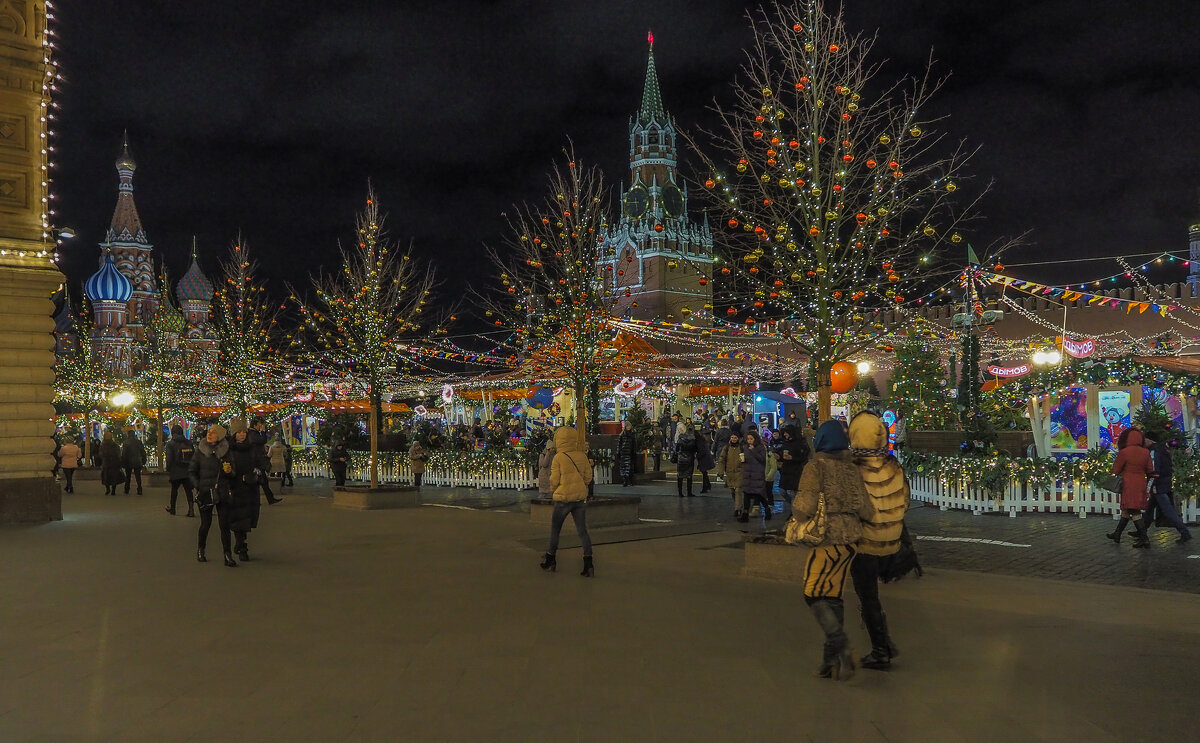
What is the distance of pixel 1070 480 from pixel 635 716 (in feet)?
41.1

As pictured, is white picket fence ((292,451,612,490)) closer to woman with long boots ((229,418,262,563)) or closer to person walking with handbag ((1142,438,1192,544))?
woman with long boots ((229,418,262,563))

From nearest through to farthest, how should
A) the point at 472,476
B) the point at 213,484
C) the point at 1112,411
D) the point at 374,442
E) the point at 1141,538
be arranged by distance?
the point at 213,484 < the point at 1141,538 < the point at 374,442 < the point at 1112,411 < the point at 472,476

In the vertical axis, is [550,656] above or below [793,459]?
below

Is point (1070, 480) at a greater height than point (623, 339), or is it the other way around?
point (623, 339)

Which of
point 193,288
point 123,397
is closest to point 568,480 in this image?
point 123,397

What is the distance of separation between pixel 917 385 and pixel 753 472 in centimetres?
1329

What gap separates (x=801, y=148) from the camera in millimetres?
10469

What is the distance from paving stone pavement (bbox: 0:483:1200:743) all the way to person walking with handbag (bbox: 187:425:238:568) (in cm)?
34

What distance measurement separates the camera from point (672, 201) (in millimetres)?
97125

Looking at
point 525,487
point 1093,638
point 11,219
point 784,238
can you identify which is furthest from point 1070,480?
point 11,219

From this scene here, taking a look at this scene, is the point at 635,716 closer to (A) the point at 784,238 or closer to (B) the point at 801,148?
(A) the point at 784,238

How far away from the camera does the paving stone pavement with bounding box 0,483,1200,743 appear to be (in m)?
4.75

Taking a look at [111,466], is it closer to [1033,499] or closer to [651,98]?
[1033,499]

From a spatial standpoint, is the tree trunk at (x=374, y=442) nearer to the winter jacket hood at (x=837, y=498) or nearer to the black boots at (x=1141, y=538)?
the black boots at (x=1141, y=538)
